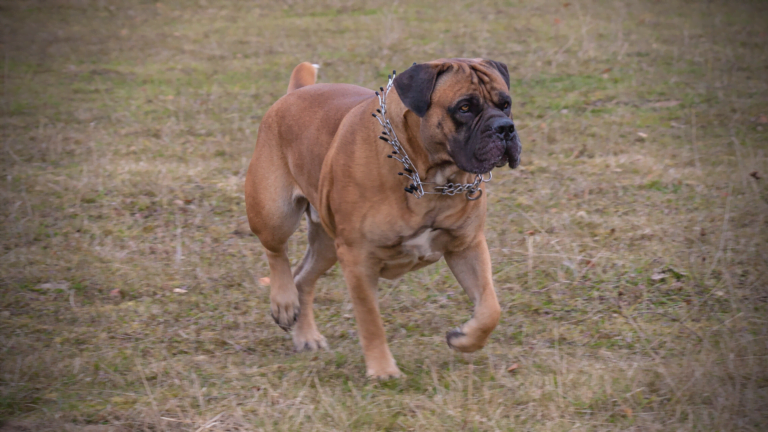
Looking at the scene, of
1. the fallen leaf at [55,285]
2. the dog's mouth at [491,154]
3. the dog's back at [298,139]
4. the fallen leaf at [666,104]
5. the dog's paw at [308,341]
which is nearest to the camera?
the dog's mouth at [491,154]

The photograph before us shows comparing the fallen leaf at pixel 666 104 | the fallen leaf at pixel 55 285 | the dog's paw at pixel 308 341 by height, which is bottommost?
the fallen leaf at pixel 55 285

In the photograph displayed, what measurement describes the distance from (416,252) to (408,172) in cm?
42

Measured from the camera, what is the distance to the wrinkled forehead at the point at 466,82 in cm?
348

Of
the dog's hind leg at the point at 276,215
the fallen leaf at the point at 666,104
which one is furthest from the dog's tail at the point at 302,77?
the fallen leaf at the point at 666,104

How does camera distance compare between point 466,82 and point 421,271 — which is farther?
point 421,271

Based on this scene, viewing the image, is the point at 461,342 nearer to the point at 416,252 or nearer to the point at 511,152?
the point at 416,252

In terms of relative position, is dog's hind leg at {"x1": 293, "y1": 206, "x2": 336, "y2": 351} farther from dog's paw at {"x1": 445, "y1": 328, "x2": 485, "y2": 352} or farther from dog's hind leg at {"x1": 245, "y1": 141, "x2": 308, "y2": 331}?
dog's paw at {"x1": 445, "y1": 328, "x2": 485, "y2": 352}

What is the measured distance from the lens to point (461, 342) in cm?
387

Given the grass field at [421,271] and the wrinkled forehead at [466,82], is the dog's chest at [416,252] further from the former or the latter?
the wrinkled forehead at [466,82]

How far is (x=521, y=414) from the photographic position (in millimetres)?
3441

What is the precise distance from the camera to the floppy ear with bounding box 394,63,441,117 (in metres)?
3.45

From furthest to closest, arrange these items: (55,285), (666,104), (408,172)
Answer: (666,104), (55,285), (408,172)

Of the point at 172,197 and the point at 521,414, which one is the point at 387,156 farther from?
the point at 172,197

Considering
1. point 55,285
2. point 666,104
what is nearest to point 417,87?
point 55,285
